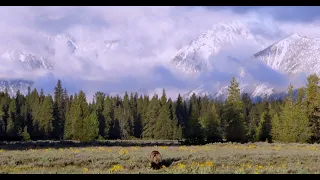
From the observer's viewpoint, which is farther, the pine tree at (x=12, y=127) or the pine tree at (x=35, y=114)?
the pine tree at (x=35, y=114)

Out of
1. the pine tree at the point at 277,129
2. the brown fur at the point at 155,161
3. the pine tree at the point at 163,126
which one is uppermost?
the pine tree at the point at 163,126

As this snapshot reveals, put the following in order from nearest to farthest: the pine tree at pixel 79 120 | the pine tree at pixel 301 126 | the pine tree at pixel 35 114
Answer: the pine tree at pixel 301 126 < the pine tree at pixel 79 120 < the pine tree at pixel 35 114

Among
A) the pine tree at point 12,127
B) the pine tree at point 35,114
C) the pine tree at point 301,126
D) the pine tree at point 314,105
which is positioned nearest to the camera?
the pine tree at point 301,126

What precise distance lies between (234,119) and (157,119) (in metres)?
41.4

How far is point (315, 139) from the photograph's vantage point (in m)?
57.1

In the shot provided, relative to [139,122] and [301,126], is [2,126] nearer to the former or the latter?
[139,122]

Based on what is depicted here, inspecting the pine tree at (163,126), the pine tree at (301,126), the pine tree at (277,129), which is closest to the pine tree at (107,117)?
the pine tree at (163,126)

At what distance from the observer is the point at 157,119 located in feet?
317

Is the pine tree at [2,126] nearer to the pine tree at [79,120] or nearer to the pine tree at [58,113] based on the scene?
the pine tree at [58,113]

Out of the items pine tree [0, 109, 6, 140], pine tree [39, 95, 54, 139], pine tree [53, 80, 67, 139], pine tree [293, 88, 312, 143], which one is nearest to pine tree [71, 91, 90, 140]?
pine tree [293, 88, 312, 143]

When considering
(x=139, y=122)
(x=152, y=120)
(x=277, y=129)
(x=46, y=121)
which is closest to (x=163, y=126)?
(x=152, y=120)

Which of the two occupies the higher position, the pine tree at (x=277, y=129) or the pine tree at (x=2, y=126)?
the pine tree at (x=2, y=126)

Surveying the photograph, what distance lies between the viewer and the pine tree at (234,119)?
56312 mm
